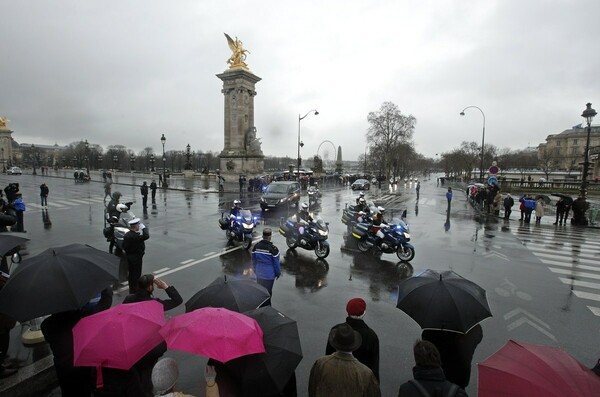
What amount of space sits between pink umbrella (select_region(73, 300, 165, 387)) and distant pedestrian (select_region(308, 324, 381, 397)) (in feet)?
5.04

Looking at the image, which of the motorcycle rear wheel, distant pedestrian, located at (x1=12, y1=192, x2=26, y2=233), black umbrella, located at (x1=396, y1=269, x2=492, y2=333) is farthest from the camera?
distant pedestrian, located at (x1=12, y1=192, x2=26, y2=233)

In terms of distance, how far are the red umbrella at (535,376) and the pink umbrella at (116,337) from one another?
2775 millimetres

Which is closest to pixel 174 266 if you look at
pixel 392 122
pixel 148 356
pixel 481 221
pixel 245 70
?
pixel 148 356

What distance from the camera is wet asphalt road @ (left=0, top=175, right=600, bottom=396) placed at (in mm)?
5980

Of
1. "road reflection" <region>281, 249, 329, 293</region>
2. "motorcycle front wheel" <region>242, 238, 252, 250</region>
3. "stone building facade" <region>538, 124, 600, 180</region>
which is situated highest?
"stone building facade" <region>538, 124, 600, 180</region>

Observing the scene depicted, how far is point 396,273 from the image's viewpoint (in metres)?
10.0

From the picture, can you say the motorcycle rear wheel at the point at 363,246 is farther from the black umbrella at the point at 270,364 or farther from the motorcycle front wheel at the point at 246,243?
the black umbrella at the point at 270,364

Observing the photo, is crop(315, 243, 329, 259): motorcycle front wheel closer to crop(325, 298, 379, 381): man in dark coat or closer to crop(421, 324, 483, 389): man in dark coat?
crop(421, 324, 483, 389): man in dark coat

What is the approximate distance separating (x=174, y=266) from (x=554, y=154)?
132 meters

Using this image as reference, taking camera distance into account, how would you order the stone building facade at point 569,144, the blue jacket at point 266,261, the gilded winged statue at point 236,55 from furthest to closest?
the stone building facade at point 569,144 → the gilded winged statue at point 236,55 → the blue jacket at point 266,261

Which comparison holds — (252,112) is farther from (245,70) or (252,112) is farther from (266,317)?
(266,317)

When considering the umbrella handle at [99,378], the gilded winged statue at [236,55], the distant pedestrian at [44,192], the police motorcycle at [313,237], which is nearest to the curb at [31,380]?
the umbrella handle at [99,378]

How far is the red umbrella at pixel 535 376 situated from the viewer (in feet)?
7.70

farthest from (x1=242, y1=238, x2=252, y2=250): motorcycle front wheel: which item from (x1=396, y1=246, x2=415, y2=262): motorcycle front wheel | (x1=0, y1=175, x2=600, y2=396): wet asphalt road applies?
(x1=396, y1=246, x2=415, y2=262): motorcycle front wheel
